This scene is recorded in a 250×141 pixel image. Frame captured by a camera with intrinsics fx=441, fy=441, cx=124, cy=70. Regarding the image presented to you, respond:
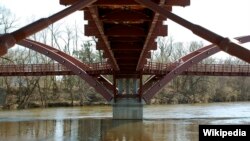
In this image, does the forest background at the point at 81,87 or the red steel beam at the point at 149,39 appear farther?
the forest background at the point at 81,87

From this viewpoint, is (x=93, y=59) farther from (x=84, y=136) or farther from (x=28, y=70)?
(x=84, y=136)

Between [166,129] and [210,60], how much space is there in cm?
6313

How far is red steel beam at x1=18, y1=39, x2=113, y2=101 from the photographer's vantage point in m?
34.3

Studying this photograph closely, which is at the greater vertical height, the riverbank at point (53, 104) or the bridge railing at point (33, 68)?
the bridge railing at point (33, 68)

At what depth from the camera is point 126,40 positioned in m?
22.8

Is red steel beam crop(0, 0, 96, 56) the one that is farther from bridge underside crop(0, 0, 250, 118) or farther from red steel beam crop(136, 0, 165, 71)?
red steel beam crop(136, 0, 165, 71)

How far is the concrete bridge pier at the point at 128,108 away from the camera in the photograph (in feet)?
108

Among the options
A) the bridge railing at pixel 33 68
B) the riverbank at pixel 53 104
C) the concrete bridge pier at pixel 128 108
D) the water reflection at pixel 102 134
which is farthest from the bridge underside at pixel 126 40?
the riverbank at pixel 53 104

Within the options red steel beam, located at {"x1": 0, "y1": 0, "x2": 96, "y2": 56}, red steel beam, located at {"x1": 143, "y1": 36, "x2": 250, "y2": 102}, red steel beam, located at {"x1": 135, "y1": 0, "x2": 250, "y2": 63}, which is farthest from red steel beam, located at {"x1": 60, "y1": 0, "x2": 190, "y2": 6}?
red steel beam, located at {"x1": 143, "y1": 36, "x2": 250, "y2": 102}

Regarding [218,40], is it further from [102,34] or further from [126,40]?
[126,40]

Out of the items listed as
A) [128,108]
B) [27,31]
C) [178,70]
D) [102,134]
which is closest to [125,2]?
[27,31]

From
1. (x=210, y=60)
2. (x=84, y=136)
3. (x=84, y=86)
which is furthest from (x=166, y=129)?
(x=210, y=60)

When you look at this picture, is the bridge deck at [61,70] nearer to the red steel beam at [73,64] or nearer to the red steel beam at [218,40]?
the red steel beam at [73,64]

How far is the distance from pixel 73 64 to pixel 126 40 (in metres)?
13.4
